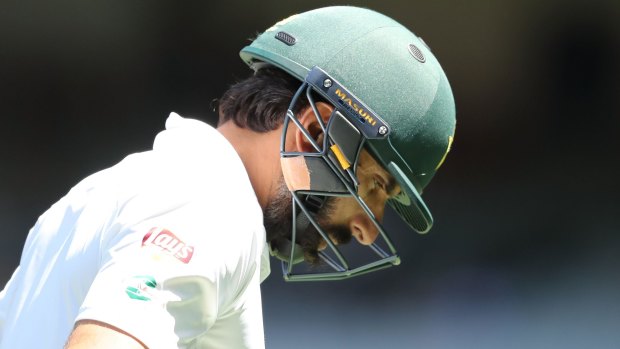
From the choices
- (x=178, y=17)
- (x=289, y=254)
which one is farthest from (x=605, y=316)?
(x=289, y=254)

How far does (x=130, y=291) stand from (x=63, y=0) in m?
2.96

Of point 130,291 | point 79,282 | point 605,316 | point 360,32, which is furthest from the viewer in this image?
point 605,316

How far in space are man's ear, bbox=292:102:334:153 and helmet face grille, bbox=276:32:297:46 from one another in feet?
0.52

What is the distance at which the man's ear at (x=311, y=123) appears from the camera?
1.77m

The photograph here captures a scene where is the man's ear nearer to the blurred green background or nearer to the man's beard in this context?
the man's beard

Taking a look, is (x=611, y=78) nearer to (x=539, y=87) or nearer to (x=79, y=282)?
(x=539, y=87)

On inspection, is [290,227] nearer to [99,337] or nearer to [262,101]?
[262,101]

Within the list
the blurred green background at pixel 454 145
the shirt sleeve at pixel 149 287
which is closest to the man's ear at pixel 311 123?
the shirt sleeve at pixel 149 287

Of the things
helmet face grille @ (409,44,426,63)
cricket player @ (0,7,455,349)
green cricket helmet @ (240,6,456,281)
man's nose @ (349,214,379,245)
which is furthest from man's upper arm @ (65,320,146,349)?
helmet face grille @ (409,44,426,63)

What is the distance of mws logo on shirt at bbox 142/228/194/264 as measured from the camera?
1275 mm

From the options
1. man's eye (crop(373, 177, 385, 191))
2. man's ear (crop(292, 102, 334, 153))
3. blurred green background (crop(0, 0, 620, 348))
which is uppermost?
man's ear (crop(292, 102, 334, 153))

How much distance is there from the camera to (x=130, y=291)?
1.25 metres

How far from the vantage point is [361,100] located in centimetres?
180

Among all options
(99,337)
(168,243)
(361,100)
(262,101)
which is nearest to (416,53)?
(361,100)
